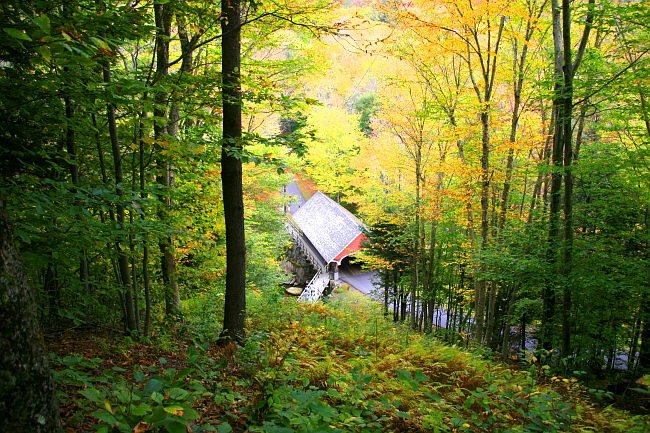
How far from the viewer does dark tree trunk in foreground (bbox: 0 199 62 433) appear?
4.89 feet

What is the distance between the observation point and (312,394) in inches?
112

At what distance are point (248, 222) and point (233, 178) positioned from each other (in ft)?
36.4

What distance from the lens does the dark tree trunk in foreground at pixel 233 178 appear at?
17.5 ft

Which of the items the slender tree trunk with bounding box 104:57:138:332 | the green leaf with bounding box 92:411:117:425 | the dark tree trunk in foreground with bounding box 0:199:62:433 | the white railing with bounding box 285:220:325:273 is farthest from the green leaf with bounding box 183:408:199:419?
the white railing with bounding box 285:220:325:273

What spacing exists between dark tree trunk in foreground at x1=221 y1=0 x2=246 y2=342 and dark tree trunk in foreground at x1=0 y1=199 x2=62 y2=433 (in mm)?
3713

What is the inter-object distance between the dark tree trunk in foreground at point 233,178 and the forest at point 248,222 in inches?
1.6

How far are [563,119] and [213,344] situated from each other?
817 centimetres

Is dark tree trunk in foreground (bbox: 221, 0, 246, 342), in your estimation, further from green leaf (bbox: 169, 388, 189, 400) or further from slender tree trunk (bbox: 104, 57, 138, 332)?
green leaf (bbox: 169, 388, 189, 400)

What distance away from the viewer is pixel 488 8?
878 cm

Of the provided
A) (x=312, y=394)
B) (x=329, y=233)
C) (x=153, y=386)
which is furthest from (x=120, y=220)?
(x=329, y=233)

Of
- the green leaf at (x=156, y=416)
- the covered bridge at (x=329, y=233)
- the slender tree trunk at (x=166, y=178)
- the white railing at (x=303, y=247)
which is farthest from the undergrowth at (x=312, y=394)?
the white railing at (x=303, y=247)

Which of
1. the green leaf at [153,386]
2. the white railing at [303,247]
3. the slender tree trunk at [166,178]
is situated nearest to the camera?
the green leaf at [153,386]

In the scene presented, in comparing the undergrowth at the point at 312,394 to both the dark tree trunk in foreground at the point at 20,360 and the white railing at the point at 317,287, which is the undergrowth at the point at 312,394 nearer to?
the dark tree trunk in foreground at the point at 20,360

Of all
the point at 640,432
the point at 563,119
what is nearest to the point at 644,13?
the point at 563,119
